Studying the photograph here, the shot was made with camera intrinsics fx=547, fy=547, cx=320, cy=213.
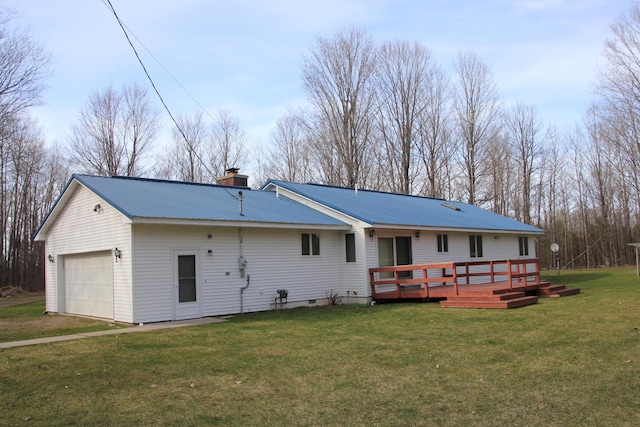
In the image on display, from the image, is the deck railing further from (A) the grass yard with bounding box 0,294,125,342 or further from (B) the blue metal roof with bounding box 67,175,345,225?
(A) the grass yard with bounding box 0,294,125,342

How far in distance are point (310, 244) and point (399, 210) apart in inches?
217

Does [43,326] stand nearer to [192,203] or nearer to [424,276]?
[192,203]

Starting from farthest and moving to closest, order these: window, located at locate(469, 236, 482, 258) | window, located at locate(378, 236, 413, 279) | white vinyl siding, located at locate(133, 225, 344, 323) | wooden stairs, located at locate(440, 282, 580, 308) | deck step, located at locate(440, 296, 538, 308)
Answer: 1. window, located at locate(469, 236, 482, 258)
2. window, located at locate(378, 236, 413, 279)
3. wooden stairs, located at locate(440, 282, 580, 308)
4. deck step, located at locate(440, 296, 538, 308)
5. white vinyl siding, located at locate(133, 225, 344, 323)

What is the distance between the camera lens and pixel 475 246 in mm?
23781

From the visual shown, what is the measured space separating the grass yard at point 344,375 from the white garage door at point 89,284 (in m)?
3.83

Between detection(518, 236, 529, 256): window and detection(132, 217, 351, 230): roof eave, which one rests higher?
detection(132, 217, 351, 230): roof eave

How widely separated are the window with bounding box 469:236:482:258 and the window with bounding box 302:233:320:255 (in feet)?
27.4

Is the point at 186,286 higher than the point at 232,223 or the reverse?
the reverse

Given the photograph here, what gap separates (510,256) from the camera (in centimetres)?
2675

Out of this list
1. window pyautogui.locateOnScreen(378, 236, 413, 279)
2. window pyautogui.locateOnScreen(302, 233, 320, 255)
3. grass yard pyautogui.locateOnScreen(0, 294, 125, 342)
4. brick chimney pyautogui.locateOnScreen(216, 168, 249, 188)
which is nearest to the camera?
grass yard pyautogui.locateOnScreen(0, 294, 125, 342)

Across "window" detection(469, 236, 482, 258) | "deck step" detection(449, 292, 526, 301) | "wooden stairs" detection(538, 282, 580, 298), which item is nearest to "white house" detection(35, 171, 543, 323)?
"window" detection(469, 236, 482, 258)

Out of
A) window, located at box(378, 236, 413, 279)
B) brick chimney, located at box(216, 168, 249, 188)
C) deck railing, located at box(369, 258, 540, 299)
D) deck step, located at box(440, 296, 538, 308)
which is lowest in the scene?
deck step, located at box(440, 296, 538, 308)

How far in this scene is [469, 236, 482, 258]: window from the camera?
23.5 meters

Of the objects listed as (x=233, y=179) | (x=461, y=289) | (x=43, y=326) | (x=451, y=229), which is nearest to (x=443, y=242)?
(x=451, y=229)
